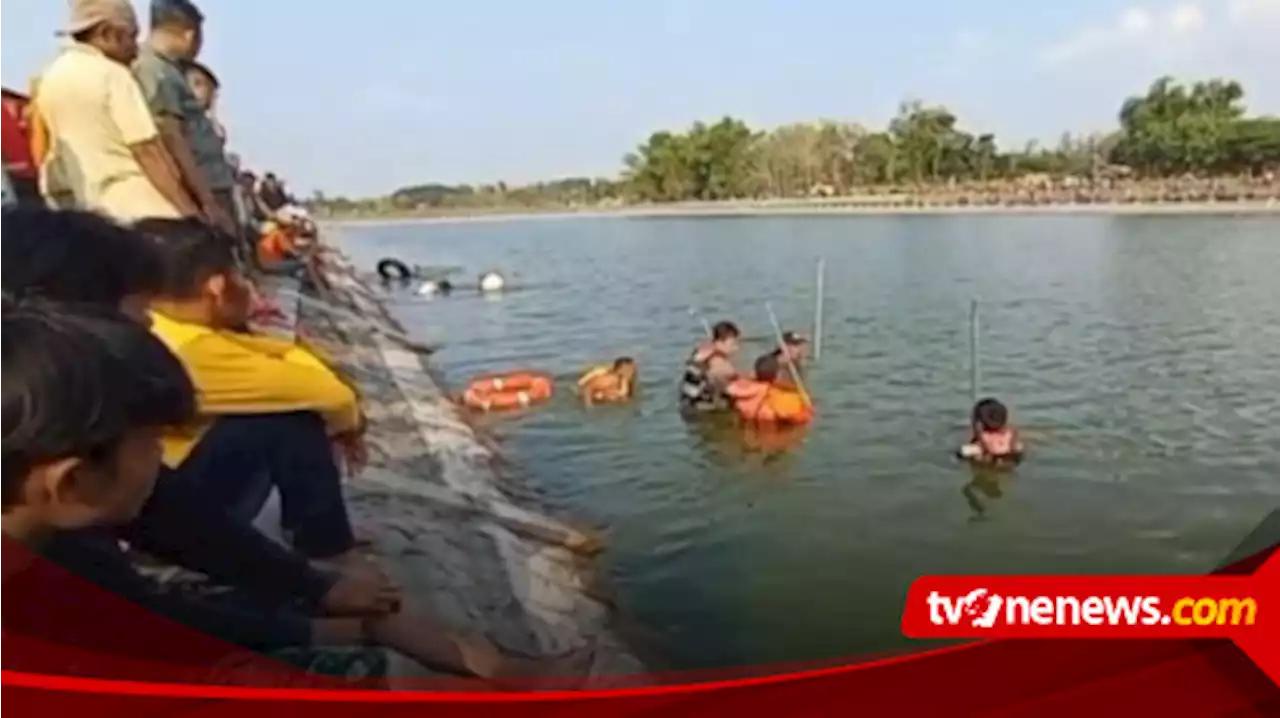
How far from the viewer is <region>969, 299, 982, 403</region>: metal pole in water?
5.95ft

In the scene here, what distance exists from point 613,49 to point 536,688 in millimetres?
899

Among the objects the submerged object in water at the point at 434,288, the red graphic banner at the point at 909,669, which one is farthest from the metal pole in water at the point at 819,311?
the submerged object in water at the point at 434,288

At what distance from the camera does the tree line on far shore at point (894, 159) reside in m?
1.78

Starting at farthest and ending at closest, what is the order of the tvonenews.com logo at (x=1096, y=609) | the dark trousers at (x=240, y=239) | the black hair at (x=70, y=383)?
1. the tvonenews.com logo at (x=1096, y=609)
2. the dark trousers at (x=240, y=239)
3. the black hair at (x=70, y=383)

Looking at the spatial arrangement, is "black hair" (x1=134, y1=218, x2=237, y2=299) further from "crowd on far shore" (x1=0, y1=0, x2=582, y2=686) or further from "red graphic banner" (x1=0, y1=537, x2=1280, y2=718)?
"red graphic banner" (x1=0, y1=537, x2=1280, y2=718)

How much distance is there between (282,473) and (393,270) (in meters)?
0.32

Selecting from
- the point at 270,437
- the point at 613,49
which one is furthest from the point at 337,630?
the point at 613,49

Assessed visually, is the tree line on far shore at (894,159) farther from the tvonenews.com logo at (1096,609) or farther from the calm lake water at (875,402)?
the tvonenews.com logo at (1096,609)

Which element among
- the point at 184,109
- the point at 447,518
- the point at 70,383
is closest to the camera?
the point at 70,383

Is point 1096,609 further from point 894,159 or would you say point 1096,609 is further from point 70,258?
point 70,258

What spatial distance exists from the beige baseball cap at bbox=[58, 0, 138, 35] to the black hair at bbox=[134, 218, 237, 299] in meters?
0.25

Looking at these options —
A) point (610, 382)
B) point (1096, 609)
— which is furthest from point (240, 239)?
point (1096, 609)

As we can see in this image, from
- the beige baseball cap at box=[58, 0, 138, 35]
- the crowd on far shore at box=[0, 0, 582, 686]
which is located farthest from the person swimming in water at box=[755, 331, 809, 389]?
the beige baseball cap at box=[58, 0, 138, 35]

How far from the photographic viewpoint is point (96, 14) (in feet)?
5.20
